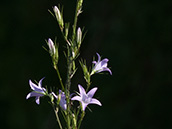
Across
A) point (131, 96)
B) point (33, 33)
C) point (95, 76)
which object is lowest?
point (131, 96)

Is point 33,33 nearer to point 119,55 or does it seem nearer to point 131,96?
point 119,55

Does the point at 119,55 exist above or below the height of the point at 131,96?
above

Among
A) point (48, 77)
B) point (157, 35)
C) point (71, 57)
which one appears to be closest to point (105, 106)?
point (48, 77)

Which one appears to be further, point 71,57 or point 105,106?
point 105,106

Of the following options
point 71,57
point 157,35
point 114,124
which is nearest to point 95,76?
point 114,124

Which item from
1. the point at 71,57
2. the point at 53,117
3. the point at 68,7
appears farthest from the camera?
the point at 68,7

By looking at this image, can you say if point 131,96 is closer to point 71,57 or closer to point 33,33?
point 33,33

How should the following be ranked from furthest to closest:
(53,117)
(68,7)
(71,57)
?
(68,7), (53,117), (71,57)
